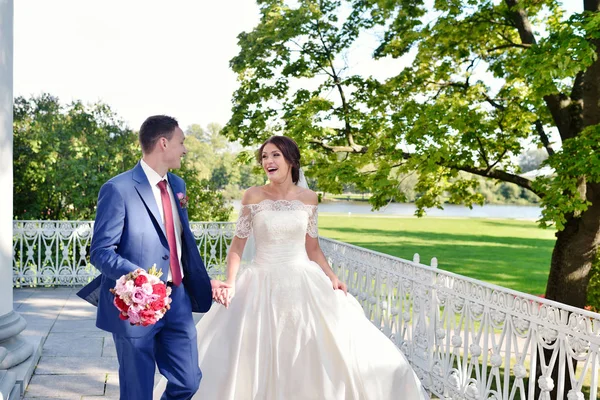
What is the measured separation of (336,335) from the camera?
12.8 feet

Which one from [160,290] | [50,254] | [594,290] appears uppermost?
[160,290]

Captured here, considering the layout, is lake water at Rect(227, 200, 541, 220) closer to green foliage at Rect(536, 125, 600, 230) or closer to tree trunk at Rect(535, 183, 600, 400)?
tree trunk at Rect(535, 183, 600, 400)

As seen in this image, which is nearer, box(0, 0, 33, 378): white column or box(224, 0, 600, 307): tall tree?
box(0, 0, 33, 378): white column

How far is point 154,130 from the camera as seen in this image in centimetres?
304

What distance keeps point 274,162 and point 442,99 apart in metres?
6.53

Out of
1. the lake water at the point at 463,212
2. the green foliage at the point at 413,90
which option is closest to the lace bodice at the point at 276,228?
the green foliage at the point at 413,90

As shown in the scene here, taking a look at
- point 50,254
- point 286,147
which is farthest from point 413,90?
point 50,254

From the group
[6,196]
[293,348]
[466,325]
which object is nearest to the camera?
[293,348]

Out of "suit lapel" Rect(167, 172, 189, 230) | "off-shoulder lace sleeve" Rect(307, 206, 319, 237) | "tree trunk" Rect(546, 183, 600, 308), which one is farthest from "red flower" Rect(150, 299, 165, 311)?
"tree trunk" Rect(546, 183, 600, 308)

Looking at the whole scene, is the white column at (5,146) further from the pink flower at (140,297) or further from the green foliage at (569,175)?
the green foliage at (569,175)

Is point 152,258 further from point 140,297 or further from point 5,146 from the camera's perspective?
point 5,146

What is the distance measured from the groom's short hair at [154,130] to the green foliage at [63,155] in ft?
30.6

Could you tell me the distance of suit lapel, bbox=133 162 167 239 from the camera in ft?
9.70

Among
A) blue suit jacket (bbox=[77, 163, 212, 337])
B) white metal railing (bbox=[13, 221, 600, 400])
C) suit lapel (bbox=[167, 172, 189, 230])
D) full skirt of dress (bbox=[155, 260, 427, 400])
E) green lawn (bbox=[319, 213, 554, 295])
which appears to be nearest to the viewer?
blue suit jacket (bbox=[77, 163, 212, 337])
